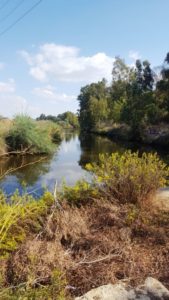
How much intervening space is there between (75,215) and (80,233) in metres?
0.33

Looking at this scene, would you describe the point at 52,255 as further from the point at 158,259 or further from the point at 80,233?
the point at 158,259

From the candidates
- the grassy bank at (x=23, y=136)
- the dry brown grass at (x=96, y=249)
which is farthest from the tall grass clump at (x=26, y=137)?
the dry brown grass at (x=96, y=249)

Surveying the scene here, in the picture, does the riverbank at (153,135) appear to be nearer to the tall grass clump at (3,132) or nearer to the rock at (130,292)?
the tall grass clump at (3,132)

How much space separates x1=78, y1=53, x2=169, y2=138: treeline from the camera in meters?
33.2

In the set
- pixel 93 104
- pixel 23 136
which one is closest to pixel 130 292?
pixel 23 136

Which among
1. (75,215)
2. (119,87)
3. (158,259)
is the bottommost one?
(158,259)

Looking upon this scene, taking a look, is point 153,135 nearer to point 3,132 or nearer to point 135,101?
point 135,101

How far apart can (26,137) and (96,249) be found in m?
16.5

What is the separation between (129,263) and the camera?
3264 mm

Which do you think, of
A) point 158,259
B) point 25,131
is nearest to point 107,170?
point 158,259

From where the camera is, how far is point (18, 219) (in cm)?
385

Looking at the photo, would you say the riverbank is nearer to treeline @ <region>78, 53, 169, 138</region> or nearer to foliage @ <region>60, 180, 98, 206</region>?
treeline @ <region>78, 53, 169, 138</region>

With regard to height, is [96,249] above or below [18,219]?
below

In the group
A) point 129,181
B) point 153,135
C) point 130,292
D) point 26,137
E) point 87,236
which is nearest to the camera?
point 130,292
